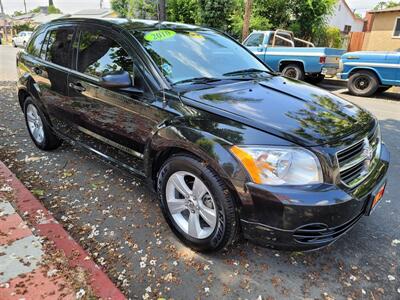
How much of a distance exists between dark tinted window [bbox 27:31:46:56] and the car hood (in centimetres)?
277

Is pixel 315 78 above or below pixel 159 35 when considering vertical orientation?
below

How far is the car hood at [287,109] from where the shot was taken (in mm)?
2330

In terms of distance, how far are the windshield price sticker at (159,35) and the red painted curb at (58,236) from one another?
186 cm

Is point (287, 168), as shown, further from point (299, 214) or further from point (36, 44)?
point (36, 44)

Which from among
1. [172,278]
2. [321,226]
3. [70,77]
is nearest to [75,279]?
[172,278]

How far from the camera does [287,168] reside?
7.16 feet

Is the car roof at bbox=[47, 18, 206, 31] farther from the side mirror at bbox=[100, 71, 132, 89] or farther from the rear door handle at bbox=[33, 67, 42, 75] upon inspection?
the rear door handle at bbox=[33, 67, 42, 75]

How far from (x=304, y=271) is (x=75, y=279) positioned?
1.69 meters

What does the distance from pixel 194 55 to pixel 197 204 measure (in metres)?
1.46

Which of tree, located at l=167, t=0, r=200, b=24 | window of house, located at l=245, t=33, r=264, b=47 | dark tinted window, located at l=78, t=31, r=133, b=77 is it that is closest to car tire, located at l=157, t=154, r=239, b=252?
dark tinted window, located at l=78, t=31, r=133, b=77

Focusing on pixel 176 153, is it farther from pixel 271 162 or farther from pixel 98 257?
pixel 98 257

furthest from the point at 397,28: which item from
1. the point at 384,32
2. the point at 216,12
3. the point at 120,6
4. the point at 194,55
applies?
the point at 120,6

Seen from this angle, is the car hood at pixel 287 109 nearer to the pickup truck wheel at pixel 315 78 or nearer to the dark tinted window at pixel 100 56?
the dark tinted window at pixel 100 56

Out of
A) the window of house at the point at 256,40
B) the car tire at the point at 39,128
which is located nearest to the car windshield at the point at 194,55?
the car tire at the point at 39,128
